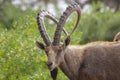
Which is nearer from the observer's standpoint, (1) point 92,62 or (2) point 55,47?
(2) point 55,47

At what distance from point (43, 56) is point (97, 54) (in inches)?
58.6

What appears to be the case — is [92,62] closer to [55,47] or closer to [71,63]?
[71,63]

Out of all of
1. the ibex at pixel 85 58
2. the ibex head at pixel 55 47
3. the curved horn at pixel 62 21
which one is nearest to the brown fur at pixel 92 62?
the ibex at pixel 85 58

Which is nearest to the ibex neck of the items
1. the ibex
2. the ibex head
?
the ibex

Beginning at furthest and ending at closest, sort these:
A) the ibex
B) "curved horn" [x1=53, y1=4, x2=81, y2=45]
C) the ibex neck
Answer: the ibex neck, the ibex, "curved horn" [x1=53, y1=4, x2=81, y2=45]

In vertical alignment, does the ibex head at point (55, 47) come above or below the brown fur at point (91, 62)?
above

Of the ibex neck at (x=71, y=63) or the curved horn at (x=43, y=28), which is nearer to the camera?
the curved horn at (x=43, y=28)

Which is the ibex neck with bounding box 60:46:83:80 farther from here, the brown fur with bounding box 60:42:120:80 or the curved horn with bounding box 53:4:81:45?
the curved horn with bounding box 53:4:81:45

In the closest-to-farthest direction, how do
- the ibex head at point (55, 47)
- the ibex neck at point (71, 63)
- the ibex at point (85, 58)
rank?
1. the ibex head at point (55, 47)
2. the ibex at point (85, 58)
3. the ibex neck at point (71, 63)

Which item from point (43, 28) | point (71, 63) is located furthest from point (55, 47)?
point (71, 63)

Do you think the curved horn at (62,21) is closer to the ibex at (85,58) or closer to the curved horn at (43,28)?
the ibex at (85,58)

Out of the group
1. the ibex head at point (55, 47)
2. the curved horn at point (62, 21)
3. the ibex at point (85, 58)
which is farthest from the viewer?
the ibex at point (85, 58)

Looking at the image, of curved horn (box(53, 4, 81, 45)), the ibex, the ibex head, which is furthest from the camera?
the ibex

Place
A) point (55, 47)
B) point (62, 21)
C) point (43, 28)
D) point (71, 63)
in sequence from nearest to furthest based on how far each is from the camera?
1. point (55, 47)
2. point (62, 21)
3. point (43, 28)
4. point (71, 63)
